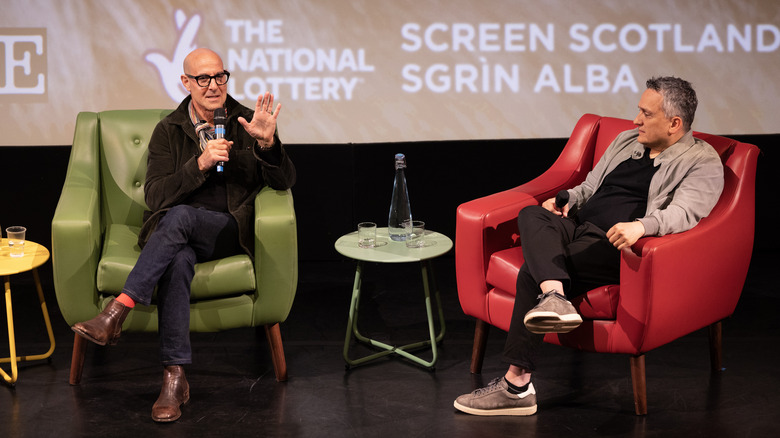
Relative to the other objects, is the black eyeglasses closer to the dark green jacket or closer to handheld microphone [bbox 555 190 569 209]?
the dark green jacket

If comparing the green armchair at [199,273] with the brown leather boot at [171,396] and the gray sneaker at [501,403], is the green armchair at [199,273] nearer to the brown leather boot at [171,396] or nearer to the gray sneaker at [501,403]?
the brown leather boot at [171,396]

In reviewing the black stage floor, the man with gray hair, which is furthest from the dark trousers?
the black stage floor

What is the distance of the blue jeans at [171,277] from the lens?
3482 millimetres

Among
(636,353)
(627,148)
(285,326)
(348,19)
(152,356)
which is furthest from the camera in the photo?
(348,19)

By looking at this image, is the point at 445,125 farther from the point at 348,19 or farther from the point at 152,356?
the point at 152,356

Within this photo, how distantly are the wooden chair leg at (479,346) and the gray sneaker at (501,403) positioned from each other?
35 cm

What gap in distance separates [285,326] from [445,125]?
59.9 inches

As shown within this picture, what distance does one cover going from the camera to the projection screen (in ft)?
16.4

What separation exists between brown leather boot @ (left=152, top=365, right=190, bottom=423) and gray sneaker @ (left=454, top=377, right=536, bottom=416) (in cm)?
99

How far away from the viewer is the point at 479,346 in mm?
3793

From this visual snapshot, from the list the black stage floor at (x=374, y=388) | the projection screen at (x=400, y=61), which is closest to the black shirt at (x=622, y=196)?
the black stage floor at (x=374, y=388)

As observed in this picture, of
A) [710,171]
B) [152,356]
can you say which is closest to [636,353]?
[710,171]

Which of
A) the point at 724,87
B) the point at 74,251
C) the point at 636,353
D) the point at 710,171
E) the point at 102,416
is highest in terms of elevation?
the point at 724,87

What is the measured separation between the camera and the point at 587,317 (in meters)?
3.39
